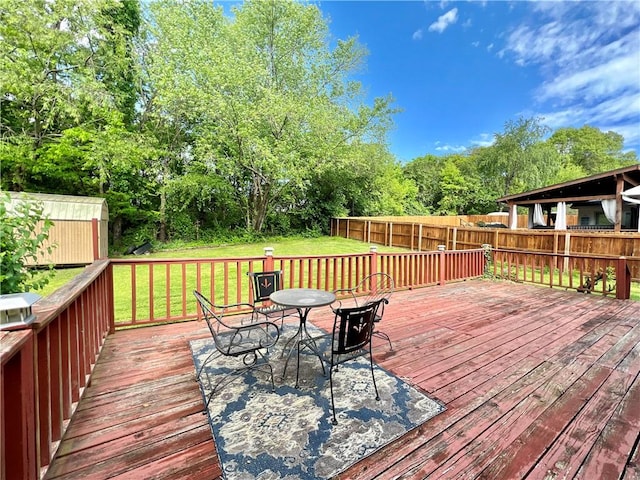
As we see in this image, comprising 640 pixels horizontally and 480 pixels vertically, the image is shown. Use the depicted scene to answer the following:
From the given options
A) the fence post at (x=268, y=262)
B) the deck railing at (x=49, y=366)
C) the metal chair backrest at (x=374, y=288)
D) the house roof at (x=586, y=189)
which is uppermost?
the house roof at (x=586, y=189)

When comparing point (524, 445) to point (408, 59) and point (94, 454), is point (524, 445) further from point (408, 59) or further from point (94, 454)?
point (408, 59)

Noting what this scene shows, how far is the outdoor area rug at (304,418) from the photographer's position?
5.24ft

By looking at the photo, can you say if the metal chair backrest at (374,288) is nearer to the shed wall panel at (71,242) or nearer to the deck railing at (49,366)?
the deck railing at (49,366)

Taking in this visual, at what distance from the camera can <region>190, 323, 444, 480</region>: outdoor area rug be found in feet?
5.24

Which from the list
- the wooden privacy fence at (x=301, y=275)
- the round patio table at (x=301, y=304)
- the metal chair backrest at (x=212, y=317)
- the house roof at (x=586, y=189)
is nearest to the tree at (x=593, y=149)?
the house roof at (x=586, y=189)

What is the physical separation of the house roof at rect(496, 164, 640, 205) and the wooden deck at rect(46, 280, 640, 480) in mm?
8907

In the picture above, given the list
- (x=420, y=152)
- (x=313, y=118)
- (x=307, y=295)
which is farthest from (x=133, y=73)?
(x=420, y=152)

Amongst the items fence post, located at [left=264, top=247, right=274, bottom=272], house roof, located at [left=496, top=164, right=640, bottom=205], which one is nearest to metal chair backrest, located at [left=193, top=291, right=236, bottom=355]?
fence post, located at [left=264, top=247, right=274, bottom=272]

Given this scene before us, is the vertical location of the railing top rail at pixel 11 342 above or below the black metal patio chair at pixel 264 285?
above

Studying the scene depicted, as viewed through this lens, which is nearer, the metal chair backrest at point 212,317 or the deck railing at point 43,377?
the deck railing at point 43,377

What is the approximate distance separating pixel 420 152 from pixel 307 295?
35.1 metres

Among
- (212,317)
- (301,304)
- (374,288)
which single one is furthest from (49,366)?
(374,288)

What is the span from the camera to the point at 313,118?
12.7 m

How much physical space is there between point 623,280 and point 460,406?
17.8 feet
